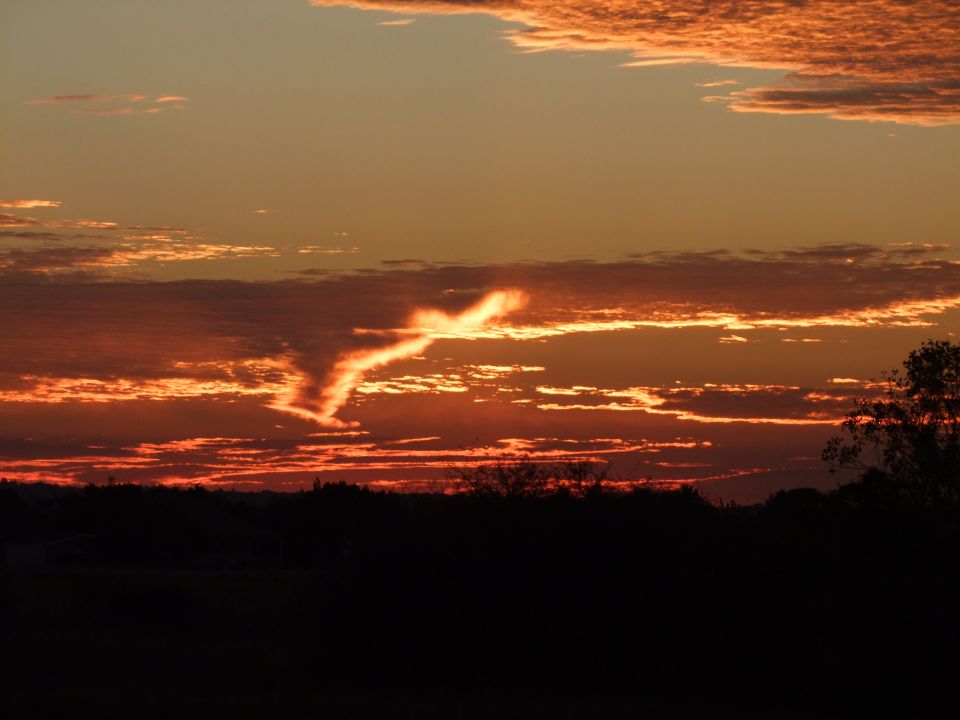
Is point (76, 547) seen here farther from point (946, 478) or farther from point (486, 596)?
point (486, 596)

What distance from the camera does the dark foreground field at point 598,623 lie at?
22625mm

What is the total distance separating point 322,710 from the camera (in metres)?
21.2

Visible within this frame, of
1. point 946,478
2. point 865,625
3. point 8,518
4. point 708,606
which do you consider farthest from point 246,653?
point 8,518

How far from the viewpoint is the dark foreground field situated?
2262 cm

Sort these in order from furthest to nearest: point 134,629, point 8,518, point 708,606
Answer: point 8,518 < point 134,629 < point 708,606

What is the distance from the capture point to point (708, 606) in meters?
24.1

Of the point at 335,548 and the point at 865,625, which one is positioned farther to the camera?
the point at 335,548

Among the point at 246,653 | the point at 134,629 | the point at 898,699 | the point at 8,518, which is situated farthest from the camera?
the point at 8,518

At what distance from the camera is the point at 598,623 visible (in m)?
23.9

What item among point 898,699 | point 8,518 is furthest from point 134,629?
point 8,518

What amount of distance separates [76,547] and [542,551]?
62.6 meters

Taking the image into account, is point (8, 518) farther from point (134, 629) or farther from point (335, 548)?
point (134, 629)

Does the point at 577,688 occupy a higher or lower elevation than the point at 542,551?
lower

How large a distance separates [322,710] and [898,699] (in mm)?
9162
